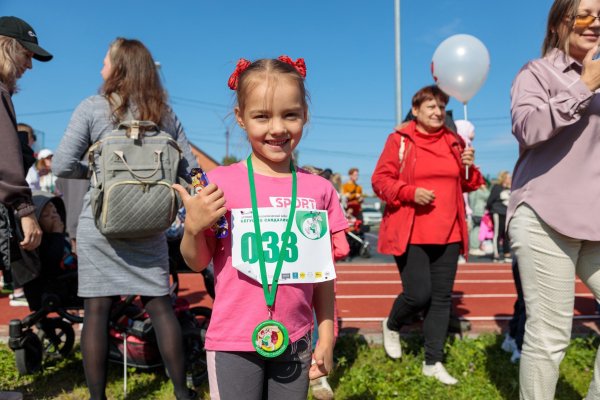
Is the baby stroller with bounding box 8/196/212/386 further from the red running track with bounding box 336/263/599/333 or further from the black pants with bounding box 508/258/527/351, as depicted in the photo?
the black pants with bounding box 508/258/527/351

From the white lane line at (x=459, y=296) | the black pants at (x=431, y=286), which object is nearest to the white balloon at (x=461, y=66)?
the black pants at (x=431, y=286)

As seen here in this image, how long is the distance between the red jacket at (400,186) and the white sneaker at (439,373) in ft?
2.65

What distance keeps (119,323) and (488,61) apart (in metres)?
3.59

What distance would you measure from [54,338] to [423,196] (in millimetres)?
2891

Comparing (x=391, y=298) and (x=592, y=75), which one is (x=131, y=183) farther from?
(x=391, y=298)

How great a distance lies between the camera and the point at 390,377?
11.9 ft

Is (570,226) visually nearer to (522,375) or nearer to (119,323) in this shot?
(522,375)

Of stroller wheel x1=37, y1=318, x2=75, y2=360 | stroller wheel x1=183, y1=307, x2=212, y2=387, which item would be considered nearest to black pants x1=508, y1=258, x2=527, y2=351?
stroller wheel x1=183, y1=307, x2=212, y2=387

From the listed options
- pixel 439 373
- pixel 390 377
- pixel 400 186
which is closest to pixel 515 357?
pixel 439 373

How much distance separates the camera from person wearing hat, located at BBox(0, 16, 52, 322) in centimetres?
253

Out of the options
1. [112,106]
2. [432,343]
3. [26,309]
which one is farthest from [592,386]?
[26,309]

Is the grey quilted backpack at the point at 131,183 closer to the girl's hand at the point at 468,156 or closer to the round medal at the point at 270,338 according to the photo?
the round medal at the point at 270,338

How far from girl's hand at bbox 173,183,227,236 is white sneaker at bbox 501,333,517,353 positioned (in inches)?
129

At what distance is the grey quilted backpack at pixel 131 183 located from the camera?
8.81 feet
